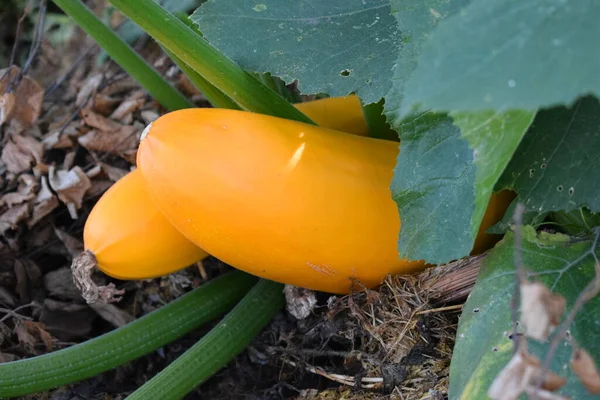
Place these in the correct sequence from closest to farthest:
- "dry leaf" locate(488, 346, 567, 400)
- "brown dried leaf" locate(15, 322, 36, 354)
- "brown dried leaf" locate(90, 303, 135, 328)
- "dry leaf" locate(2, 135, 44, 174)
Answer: "dry leaf" locate(488, 346, 567, 400) → "brown dried leaf" locate(15, 322, 36, 354) → "brown dried leaf" locate(90, 303, 135, 328) → "dry leaf" locate(2, 135, 44, 174)

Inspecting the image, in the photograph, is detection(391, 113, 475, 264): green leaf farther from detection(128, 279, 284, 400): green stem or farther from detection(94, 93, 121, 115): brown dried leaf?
detection(94, 93, 121, 115): brown dried leaf

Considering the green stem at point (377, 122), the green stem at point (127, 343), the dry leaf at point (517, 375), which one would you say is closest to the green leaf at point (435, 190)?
the green stem at point (377, 122)

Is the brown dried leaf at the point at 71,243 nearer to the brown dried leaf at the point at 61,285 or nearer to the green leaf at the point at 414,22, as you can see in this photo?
the brown dried leaf at the point at 61,285

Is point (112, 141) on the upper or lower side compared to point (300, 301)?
upper

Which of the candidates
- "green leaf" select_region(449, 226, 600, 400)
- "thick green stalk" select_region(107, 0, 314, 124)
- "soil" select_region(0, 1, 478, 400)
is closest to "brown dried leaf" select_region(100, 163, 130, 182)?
"soil" select_region(0, 1, 478, 400)

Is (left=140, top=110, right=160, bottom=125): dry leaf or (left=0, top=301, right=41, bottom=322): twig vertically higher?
(left=140, top=110, right=160, bottom=125): dry leaf

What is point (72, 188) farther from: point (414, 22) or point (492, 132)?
point (492, 132)

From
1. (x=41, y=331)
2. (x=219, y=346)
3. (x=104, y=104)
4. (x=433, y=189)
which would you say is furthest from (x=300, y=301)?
(x=104, y=104)
